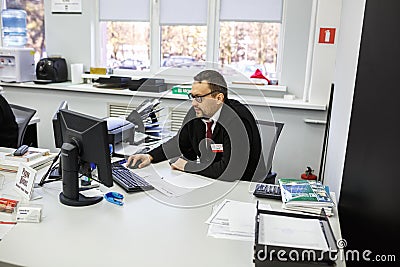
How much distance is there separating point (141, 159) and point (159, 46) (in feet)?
6.80

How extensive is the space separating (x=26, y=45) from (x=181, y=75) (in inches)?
74.9

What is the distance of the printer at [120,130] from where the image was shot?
7.89 feet

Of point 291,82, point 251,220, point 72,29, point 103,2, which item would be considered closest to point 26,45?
point 72,29

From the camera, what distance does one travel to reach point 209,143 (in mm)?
2281

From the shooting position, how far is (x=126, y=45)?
4.09 m

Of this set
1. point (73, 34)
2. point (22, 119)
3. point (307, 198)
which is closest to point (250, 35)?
point (73, 34)

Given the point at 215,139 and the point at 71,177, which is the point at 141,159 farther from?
the point at 71,177

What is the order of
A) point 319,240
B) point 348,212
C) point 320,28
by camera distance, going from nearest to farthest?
point 319,240 < point 348,212 < point 320,28

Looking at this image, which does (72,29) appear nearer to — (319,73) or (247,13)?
(247,13)

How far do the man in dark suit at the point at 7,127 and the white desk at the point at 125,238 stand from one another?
1.26 meters

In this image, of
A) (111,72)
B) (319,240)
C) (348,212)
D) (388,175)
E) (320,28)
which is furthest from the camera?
(111,72)

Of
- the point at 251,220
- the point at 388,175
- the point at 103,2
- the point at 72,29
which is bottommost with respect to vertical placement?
the point at 251,220

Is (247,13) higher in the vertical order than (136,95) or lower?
higher

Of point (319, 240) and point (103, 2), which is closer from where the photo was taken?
point (319, 240)
